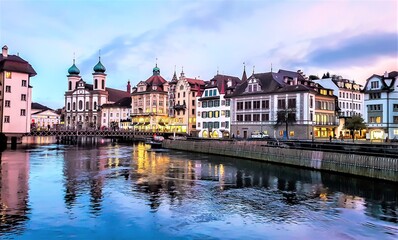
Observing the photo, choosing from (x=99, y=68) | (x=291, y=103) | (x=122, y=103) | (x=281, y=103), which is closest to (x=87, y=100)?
(x=99, y=68)

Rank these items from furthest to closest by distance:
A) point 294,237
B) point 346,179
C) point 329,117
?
point 329,117 → point 346,179 → point 294,237

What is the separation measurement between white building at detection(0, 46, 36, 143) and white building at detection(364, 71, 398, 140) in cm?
7282

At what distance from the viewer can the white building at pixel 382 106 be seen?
78.8 m

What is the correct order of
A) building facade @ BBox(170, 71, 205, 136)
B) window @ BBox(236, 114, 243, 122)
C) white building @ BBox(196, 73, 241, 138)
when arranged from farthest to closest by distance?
building facade @ BBox(170, 71, 205, 136), white building @ BBox(196, 73, 241, 138), window @ BBox(236, 114, 243, 122)

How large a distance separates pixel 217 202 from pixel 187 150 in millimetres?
52043

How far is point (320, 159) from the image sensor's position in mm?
42625

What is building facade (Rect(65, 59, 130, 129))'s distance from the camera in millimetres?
155875

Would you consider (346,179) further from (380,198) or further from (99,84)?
(99,84)

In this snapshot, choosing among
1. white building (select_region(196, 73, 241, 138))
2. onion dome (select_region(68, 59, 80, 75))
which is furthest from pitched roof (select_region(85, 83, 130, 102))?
white building (select_region(196, 73, 241, 138))

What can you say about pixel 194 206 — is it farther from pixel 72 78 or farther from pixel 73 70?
pixel 73 70

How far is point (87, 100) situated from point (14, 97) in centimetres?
7490

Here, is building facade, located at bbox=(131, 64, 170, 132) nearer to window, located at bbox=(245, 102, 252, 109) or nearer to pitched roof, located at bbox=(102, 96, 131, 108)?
pitched roof, located at bbox=(102, 96, 131, 108)

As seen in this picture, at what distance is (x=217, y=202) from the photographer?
84.3 ft

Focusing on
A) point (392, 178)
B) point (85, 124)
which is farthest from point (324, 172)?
point (85, 124)
